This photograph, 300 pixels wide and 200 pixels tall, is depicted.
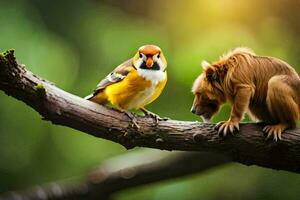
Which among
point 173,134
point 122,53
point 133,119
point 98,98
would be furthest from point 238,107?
point 122,53

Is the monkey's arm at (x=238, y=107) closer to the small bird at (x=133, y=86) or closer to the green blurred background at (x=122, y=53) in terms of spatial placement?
the small bird at (x=133, y=86)

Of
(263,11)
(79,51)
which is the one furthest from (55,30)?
(263,11)

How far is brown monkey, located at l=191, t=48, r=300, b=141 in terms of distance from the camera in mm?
1894

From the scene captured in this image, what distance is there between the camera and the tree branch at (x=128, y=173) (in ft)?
9.80

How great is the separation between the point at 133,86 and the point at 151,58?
233 millimetres

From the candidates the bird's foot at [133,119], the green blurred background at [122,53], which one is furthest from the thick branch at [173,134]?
the green blurred background at [122,53]

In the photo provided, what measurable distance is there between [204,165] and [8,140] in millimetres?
1152

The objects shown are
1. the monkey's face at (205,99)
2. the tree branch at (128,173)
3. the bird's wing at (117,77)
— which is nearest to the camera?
the monkey's face at (205,99)

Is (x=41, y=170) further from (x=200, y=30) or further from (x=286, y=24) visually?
(x=286, y=24)

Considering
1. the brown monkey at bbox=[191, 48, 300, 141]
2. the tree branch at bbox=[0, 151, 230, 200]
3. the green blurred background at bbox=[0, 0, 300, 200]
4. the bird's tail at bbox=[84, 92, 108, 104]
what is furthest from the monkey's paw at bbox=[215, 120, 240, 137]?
the tree branch at bbox=[0, 151, 230, 200]

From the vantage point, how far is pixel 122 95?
6.76ft

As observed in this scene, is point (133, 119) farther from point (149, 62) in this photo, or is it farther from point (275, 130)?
point (275, 130)

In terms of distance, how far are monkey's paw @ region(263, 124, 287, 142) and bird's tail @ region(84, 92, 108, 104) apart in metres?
0.49

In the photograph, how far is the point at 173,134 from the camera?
6.30 feet
